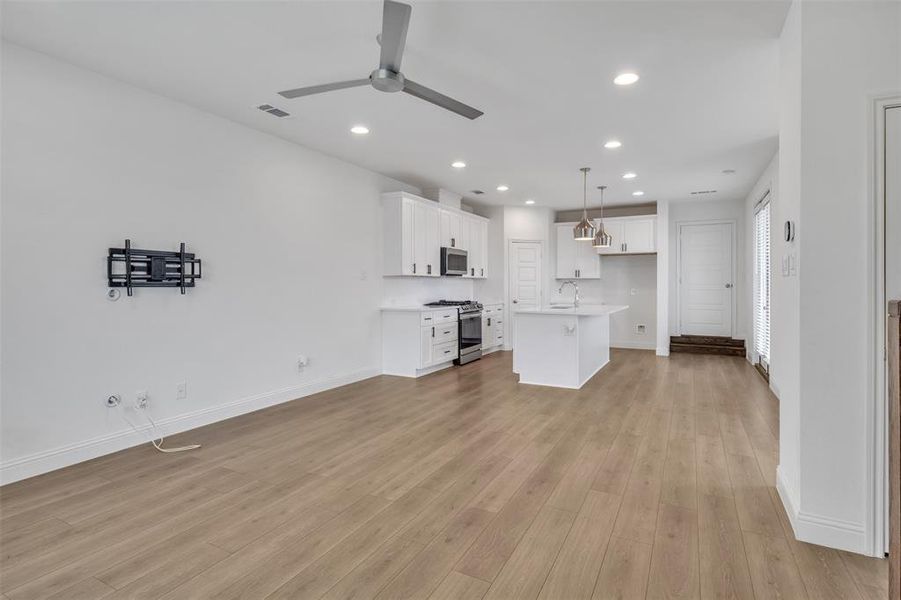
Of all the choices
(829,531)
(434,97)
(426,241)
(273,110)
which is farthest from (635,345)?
(273,110)

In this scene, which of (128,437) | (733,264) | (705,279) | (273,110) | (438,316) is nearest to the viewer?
(128,437)

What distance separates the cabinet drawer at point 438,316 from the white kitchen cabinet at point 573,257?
301 cm

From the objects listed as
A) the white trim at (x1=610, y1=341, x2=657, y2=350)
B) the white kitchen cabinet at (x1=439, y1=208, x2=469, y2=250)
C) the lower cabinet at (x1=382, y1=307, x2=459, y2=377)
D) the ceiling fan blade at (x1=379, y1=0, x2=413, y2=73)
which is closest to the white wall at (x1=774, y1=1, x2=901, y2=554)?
the ceiling fan blade at (x1=379, y1=0, x2=413, y2=73)

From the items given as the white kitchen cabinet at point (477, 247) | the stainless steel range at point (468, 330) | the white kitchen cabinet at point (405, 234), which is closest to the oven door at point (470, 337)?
the stainless steel range at point (468, 330)

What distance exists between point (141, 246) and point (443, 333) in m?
3.75

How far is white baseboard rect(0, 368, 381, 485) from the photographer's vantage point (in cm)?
278

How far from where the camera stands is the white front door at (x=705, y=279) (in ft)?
25.6

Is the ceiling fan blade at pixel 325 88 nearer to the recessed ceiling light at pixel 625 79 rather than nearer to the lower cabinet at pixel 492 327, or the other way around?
the recessed ceiling light at pixel 625 79

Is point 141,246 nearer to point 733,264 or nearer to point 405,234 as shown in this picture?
point 405,234

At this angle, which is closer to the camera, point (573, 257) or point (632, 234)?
point (632, 234)

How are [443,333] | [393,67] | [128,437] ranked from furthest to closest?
[443,333], [128,437], [393,67]

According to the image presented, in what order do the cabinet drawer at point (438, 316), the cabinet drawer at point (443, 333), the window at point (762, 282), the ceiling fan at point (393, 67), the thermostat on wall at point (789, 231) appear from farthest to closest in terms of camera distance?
the cabinet drawer at point (443, 333) → the cabinet drawer at point (438, 316) → the window at point (762, 282) → the thermostat on wall at point (789, 231) → the ceiling fan at point (393, 67)

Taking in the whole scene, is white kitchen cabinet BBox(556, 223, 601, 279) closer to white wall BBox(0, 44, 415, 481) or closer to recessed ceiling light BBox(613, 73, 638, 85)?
white wall BBox(0, 44, 415, 481)

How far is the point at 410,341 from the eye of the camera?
5785mm
